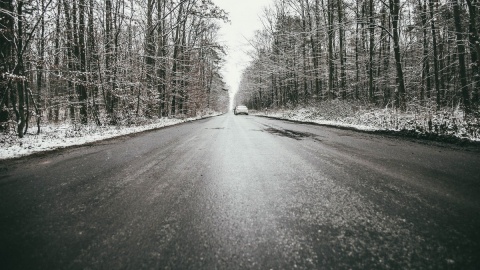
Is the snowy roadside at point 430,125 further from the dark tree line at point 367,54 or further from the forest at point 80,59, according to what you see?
the forest at point 80,59

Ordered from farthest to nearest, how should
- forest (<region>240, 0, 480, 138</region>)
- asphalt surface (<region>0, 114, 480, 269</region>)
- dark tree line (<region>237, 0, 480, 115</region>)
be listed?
dark tree line (<region>237, 0, 480, 115</region>) < forest (<region>240, 0, 480, 138</region>) < asphalt surface (<region>0, 114, 480, 269</region>)

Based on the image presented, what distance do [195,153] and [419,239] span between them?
4.24m

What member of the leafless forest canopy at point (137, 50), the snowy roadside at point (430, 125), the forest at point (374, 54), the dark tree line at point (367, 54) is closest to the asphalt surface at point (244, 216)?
the snowy roadside at point (430, 125)

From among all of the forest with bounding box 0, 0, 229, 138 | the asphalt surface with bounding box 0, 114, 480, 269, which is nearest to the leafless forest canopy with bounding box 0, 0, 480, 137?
the forest with bounding box 0, 0, 229, 138

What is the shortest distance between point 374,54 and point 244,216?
22.1 m

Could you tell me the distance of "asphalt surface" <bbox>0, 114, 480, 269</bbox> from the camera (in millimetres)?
1520

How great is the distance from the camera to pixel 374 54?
65.0 feet

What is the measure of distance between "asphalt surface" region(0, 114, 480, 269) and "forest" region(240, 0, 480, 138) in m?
8.54

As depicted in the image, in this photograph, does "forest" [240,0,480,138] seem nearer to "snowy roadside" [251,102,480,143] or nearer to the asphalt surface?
"snowy roadside" [251,102,480,143]

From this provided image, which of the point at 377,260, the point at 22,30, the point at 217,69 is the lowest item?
the point at 377,260

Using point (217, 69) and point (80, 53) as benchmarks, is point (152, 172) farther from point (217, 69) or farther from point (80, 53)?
point (217, 69)

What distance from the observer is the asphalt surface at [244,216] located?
152 centimetres

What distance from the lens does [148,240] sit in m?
1.74

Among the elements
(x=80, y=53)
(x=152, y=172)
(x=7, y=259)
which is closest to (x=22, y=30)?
(x=80, y=53)
